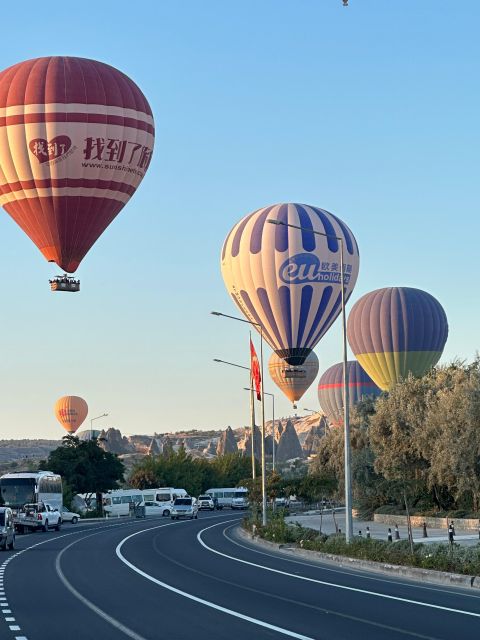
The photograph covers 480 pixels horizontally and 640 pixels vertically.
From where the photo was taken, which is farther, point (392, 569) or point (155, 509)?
point (155, 509)

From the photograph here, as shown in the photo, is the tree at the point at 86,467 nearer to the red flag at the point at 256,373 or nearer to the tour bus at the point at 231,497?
the tour bus at the point at 231,497

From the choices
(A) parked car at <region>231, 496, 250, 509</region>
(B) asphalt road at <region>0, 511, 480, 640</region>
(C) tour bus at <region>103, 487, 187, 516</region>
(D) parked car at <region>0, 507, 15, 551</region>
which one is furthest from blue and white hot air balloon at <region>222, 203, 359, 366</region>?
(A) parked car at <region>231, 496, 250, 509</region>

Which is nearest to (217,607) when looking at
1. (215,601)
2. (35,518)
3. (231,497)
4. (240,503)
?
(215,601)

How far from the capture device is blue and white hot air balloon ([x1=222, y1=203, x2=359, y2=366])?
3041 inches

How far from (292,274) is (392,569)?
149 ft

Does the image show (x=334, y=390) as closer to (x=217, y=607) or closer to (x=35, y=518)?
(x=35, y=518)

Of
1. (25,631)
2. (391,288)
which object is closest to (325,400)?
(391,288)

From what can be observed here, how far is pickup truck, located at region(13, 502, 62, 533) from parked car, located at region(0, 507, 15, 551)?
20.4m

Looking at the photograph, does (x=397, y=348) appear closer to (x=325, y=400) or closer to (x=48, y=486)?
(x=48, y=486)

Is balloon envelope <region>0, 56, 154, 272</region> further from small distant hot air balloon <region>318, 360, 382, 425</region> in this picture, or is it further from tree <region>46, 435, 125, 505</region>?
small distant hot air balloon <region>318, 360, 382, 425</region>

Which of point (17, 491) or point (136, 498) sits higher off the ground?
point (136, 498)

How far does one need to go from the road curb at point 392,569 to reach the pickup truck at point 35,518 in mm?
24866

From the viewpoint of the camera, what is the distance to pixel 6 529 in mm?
46000

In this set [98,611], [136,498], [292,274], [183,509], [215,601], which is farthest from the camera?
[136,498]
